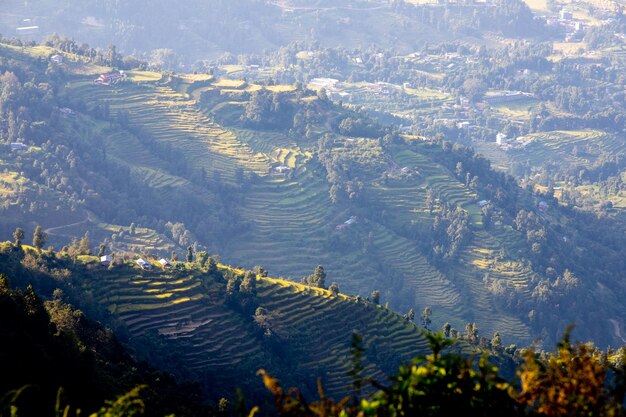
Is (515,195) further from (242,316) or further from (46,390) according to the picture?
(46,390)

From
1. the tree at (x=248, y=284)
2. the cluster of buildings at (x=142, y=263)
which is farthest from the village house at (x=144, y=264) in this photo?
the tree at (x=248, y=284)

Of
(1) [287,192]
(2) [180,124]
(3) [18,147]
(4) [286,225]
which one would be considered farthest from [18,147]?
(4) [286,225]

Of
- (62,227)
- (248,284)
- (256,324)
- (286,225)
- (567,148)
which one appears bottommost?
(567,148)

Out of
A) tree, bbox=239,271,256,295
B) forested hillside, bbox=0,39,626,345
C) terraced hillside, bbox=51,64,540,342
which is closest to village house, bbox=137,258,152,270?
tree, bbox=239,271,256,295

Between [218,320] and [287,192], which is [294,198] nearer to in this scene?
[287,192]

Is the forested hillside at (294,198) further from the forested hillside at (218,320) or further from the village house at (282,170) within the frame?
the forested hillside at (218,320)

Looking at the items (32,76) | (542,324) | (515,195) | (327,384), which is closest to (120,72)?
(32,76)
